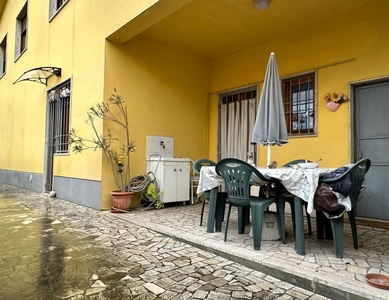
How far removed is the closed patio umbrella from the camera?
3.33m

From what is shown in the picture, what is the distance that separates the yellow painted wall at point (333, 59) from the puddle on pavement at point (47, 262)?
147 inches

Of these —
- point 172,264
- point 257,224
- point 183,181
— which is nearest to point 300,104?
point 183,181

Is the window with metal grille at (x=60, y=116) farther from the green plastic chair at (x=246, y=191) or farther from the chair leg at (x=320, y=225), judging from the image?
the chair leg at (x=320, y=225)

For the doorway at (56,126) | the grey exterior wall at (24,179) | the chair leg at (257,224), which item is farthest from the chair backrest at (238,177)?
the grey exterior wall at (24,179)

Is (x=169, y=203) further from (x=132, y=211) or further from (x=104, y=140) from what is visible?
(x=104, y=140)

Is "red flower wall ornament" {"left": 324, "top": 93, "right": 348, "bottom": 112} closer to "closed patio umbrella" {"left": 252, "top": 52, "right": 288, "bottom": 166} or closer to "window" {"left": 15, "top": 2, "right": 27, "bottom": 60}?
"closed patio umbrella" {"left": 252, "top": 52, "right": 288, "bottom": 166}

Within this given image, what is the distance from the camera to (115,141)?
5.23 m

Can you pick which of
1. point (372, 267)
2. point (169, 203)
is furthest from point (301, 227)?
point (169, 203)

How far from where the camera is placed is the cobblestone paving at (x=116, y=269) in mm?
2033

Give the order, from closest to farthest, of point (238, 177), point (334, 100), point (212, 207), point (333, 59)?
point (238, 177) → point (212, 207) → point (334, 100) → point (333, 59)

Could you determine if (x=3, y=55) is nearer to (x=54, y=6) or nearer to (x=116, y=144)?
(x=54, y=6)

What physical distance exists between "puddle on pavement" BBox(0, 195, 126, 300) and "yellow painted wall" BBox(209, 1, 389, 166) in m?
3.73

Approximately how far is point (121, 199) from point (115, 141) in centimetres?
111

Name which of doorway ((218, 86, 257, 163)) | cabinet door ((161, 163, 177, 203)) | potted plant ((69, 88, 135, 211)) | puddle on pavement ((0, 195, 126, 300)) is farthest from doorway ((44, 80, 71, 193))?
doorway ((218, 86, 257, 163))
